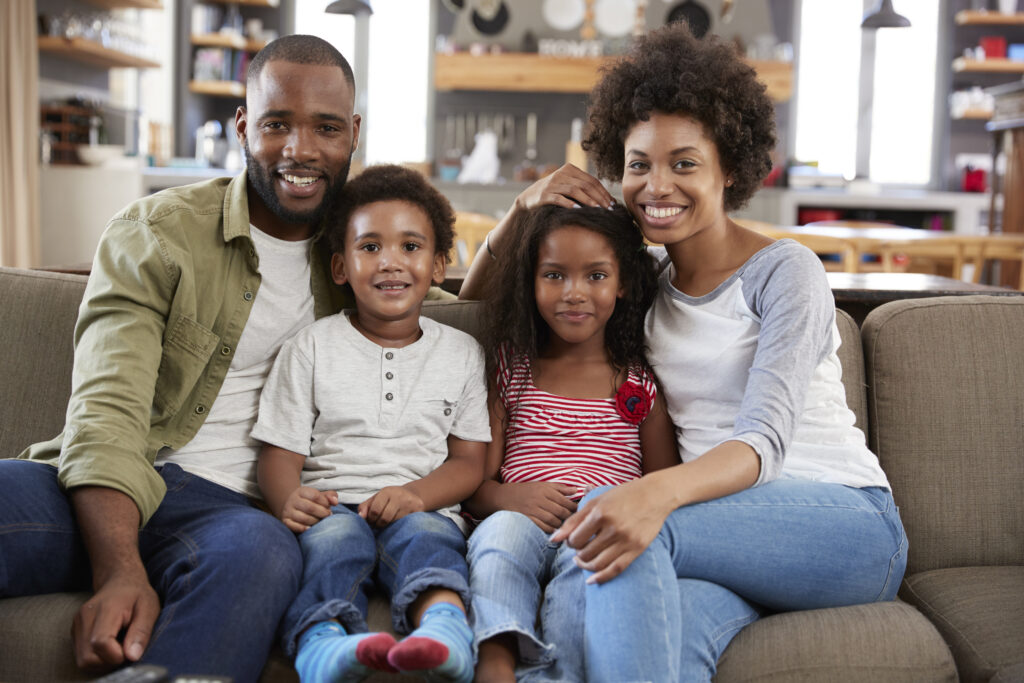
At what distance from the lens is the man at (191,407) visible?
125 centimetres

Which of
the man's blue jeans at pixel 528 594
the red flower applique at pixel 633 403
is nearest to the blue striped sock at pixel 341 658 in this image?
the man's blue jeans at pixel 528 594

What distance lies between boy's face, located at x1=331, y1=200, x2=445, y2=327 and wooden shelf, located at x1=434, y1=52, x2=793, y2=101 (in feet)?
18.6

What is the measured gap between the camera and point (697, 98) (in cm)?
155

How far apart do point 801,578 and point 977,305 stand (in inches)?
29.1

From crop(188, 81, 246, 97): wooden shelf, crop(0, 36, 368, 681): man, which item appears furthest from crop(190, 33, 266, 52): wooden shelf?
crop(0, 36, 368, 681): man

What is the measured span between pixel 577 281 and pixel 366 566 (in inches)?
23.5

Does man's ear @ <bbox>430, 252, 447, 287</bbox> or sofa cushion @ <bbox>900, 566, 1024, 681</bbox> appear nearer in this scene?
sofa cushion @ <bbox>900, 566, 1024, 681</bbox>

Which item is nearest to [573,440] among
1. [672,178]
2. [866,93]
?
[672,178]

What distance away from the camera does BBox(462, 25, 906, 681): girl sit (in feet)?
4.14

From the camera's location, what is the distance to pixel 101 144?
5512 millimetres

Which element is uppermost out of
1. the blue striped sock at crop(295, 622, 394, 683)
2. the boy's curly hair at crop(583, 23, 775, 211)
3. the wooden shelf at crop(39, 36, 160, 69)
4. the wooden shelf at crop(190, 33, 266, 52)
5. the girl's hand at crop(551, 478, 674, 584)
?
the wooden shelf at crop(190, 33, 266, 52)

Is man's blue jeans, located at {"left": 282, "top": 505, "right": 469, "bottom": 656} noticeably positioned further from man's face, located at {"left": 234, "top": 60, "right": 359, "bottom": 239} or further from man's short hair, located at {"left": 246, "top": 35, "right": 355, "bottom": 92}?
man's short hair, located at {"left": 246, "top": 35, "right": 355, "bottom": 92}

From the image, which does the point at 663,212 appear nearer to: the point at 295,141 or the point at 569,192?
the point at 569,192

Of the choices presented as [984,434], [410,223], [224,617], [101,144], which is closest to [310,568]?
[224,617]
